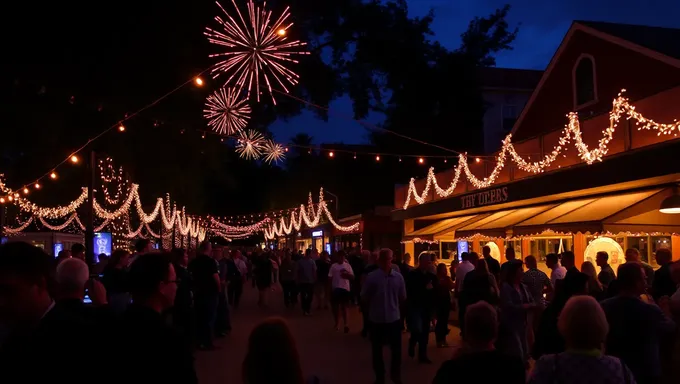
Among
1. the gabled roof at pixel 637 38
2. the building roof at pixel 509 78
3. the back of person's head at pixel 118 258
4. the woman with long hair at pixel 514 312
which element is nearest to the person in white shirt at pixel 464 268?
the woman with long hair at pixel 514 312

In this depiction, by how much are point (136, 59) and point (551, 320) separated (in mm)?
15925

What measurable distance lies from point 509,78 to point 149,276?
39.1 meters

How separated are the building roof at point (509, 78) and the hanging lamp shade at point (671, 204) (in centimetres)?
2558

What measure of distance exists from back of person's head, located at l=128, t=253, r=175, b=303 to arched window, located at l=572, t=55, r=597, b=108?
18.7 m

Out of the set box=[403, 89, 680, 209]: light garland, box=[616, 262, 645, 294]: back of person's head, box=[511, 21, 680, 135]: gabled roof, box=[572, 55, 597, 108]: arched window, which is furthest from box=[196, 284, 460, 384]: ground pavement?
box=[572, 55, 597, 108]: arched window

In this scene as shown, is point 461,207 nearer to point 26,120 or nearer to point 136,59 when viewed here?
point 136,59

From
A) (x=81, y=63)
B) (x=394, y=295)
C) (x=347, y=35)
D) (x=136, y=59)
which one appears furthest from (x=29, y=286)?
(x=347, y=35)

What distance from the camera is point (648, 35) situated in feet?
66.7

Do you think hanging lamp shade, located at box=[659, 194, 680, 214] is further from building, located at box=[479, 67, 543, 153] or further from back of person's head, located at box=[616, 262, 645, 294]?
building, located at box=[479, 67, 543, 153]

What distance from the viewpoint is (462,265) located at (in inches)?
536

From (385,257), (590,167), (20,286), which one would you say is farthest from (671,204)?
(20,286)

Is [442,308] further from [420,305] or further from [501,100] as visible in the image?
[501,100]

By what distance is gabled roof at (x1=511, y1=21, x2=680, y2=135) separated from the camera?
17797 millimetres

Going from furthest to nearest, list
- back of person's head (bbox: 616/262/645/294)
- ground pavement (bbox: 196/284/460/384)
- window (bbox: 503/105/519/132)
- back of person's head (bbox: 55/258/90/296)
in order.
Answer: window (bbox: 503/105/519/132) → ground pavement (bbox: 196/284/460/384) → back of person's head (bbox: 616/262/645/294) → back of person's head (bbox: 55/258/90/296)
